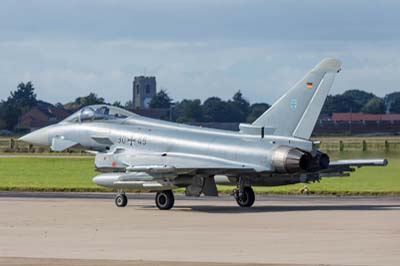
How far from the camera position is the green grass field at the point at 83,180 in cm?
4038

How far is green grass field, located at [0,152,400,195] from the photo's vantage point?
4038cm

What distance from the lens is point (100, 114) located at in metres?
33.9

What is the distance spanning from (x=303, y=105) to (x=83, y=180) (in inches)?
713

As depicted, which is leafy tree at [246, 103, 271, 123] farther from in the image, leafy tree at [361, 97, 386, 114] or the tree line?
leafy tree at [361, 97, 386, 114]

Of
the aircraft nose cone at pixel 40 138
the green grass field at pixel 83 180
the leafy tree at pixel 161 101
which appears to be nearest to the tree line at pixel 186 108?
the leafy tree at pixel 161 101

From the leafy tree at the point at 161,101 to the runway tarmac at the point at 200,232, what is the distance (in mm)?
95648

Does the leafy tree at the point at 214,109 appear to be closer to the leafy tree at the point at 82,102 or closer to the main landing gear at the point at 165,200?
the leafy tree at the point at 82,102

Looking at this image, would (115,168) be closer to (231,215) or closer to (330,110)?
(231,215)

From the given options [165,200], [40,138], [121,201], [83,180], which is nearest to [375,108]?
[83,180]

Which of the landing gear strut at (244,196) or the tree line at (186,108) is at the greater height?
the tree line at (186,108)

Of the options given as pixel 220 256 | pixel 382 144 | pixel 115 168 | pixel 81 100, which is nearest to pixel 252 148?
pixel 115 168

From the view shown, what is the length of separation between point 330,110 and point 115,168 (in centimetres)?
14170

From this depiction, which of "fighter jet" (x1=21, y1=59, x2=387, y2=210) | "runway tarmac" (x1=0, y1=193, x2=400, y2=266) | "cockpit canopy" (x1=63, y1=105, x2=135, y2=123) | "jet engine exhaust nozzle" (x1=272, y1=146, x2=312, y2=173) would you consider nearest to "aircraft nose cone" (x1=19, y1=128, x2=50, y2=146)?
"cockpit canopy" (x1=63, y1=105, x2=135, y2=123)

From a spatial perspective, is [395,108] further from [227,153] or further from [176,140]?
[227,153]
